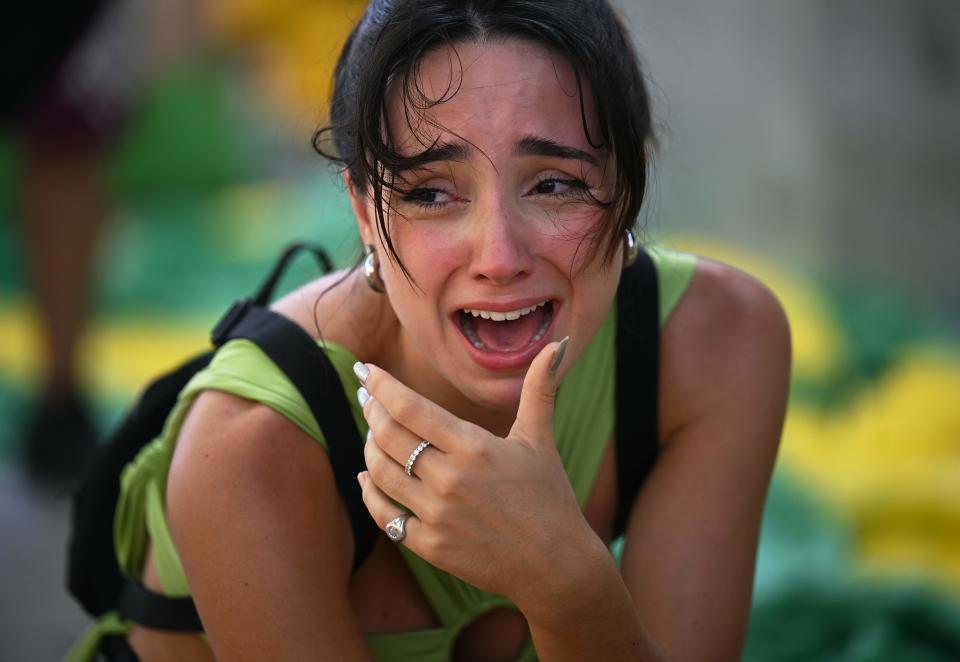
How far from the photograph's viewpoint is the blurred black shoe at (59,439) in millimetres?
3816

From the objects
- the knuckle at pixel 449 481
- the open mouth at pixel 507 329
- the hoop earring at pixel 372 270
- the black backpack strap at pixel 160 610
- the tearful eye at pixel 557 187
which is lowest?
the black backpack strap at pixel 160 610

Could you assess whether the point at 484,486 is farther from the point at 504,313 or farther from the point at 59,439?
the point at 59,439

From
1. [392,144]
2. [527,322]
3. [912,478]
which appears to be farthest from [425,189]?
[912,478]

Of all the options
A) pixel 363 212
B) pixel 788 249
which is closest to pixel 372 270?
pixel 363 212

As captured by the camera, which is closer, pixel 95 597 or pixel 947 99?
pixel 95 597

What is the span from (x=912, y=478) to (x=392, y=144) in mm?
2182

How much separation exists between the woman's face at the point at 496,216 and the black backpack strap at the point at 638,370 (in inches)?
9.8

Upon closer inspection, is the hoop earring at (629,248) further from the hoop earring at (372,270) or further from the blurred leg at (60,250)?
the blurred leg at (60,250)

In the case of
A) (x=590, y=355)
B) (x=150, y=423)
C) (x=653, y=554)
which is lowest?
(x=653, y=554)

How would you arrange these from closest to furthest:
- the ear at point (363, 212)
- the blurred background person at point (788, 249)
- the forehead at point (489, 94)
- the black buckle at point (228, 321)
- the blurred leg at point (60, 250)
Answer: the forehead at point (489, 94) < the ear at point (363, 212) < the black buckle at point (228, 321) < the blurred background person at point (788, 249) < the blurred leg at point (60, 250)

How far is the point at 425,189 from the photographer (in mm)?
1658

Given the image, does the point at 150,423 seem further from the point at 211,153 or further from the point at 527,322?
the point at 211,153

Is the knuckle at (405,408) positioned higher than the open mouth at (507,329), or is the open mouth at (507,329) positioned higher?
the open mouth at (507,329)

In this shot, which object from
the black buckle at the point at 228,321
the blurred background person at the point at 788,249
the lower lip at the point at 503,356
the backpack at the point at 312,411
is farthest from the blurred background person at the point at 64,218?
the lower lip at the point at 503,356
